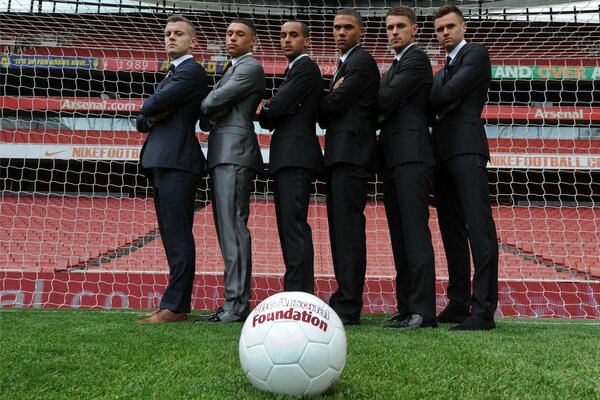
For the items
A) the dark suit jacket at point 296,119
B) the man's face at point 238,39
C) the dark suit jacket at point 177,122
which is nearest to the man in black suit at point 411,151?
the dark suit jacket at point 296,119

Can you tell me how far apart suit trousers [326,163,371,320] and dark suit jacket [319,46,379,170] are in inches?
3.1

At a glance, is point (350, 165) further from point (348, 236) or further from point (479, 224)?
point (479, 224)

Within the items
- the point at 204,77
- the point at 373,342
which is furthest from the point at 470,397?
the point at 204,77

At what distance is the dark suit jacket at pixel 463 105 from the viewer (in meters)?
2.85

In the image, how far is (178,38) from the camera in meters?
3.31

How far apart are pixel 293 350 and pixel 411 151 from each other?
5.90 feet

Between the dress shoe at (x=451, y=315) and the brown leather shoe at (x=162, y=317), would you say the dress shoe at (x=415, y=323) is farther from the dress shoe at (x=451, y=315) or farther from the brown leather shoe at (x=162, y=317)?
the brown leather shoe at (x=162, y=317)

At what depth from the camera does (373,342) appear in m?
2.24

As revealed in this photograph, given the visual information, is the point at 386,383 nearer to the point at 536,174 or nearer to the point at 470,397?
the point at 470,397

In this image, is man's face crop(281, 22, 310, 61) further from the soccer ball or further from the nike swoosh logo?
the nike swoosh logo

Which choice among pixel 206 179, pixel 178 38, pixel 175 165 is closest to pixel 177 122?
pixel 175 165

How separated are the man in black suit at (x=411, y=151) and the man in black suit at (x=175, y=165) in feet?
3.81

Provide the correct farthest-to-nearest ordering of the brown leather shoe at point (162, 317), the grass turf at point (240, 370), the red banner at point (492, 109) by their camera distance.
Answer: the red banner at point (492, 109), the brown leather shoe at point (162, 317), the grass turf at point (240, 370)

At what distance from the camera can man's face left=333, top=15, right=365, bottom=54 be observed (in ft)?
10.4
